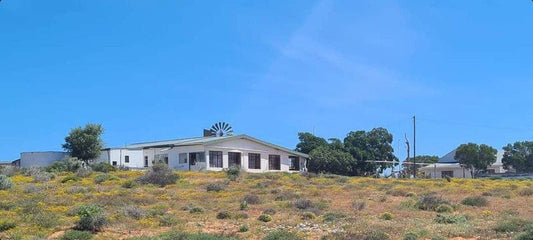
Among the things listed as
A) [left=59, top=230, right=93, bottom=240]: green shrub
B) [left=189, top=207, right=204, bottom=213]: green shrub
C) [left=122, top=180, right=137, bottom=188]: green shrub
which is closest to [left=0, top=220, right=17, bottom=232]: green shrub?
[left=59, top=230, right=93, bottom=240]: green shrub

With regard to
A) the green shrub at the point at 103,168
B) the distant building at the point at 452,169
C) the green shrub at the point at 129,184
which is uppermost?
the green shrub at the point at 103,168

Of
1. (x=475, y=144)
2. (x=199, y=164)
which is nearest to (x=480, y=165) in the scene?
(x=475, y=144)

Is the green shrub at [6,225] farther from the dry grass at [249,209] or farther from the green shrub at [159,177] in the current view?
the green shrub at [159,177]

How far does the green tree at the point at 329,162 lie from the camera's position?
69.4 meters

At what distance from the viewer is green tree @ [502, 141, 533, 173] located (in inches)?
3155

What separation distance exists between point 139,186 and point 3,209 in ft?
35.2

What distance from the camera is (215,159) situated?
5553 cm

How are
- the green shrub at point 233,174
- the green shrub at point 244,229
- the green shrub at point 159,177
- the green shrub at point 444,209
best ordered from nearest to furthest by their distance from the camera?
1. the green shrub at point 244,229
2. the green shrub at point 444,209
3. the green shrub at point 159,177
4. the green shrub at point 233,174

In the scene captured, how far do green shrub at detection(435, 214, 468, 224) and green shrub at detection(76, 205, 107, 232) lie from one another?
442 inches

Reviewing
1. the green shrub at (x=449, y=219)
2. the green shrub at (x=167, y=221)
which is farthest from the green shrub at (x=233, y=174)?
the green shrub at (x=449, y=219)

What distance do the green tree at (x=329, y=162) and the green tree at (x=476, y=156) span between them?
16.4 m

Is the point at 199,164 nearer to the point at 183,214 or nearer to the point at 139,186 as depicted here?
the point at 139,186

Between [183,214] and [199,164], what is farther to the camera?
[199,164]

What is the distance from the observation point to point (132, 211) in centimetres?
2320
